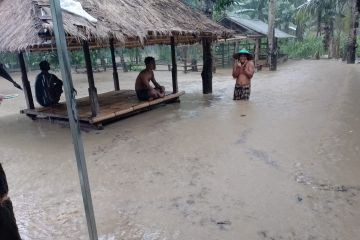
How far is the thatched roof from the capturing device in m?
5.36

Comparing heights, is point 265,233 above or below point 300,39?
below

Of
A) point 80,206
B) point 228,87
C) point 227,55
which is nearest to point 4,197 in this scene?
point 80,206

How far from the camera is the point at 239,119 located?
24.2ft

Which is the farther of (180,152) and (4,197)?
(180,152)

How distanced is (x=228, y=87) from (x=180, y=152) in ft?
24.5

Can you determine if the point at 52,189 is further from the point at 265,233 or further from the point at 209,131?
the point at 209,131

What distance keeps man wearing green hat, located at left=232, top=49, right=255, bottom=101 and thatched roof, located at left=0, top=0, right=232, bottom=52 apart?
3.04 ft

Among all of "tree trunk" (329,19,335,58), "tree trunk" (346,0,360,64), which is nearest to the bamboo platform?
"tree trunk" (346,0,360,64)

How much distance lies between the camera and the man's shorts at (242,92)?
9211 mm

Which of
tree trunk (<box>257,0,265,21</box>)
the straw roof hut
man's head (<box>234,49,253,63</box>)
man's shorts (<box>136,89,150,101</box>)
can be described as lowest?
man's shorts (<box>136,89,150,101</box>)

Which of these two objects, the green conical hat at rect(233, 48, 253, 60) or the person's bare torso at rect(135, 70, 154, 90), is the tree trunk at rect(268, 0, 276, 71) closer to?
the green conical hat at rect(233, 48, 253, 60)

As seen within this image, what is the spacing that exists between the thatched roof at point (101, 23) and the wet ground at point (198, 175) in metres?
1.89

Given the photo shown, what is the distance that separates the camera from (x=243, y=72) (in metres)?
8.84

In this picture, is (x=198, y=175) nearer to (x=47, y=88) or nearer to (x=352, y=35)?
(x=47, y=88)
